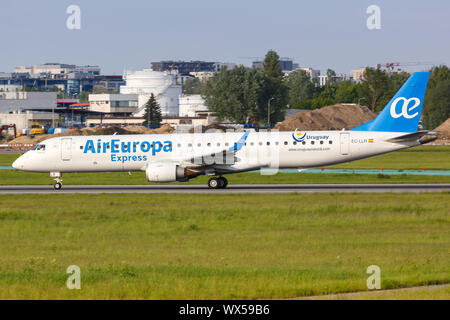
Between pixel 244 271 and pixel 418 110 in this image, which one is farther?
pixel 418 110

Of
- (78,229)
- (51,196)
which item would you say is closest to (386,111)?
(51,196)

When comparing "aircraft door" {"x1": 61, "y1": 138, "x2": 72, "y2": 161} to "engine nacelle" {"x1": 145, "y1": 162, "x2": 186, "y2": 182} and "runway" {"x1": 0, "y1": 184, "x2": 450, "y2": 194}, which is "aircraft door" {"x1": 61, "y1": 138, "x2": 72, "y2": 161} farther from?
"engine nacelle" {"x1": 145, "y1": 162, "x2": 186, "y2": 182}

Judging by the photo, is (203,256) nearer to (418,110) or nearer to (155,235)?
(155,235)

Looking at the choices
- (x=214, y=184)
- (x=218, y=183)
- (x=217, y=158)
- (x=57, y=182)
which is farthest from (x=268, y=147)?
(x=57, y=182)

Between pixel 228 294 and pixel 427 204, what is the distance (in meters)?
19.3

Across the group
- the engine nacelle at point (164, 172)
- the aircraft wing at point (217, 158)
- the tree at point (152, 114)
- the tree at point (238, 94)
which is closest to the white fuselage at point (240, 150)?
the aircraft wing at point (217, 158)

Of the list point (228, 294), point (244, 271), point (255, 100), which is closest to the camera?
point (228, 294)

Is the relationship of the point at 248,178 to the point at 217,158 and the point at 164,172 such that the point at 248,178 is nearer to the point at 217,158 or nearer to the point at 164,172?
the point at 217,158

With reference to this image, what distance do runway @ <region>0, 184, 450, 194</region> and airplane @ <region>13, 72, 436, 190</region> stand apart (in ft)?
4.23

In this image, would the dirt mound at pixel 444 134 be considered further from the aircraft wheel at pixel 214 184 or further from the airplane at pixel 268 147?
the aircraft wheel at pixel 214 184

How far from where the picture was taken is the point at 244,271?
1747 cm

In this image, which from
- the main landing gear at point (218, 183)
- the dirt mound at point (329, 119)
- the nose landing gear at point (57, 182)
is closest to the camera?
the main landing gear at point (218, 183)

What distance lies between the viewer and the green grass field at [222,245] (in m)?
15.8

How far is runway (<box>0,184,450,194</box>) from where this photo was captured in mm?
40125
